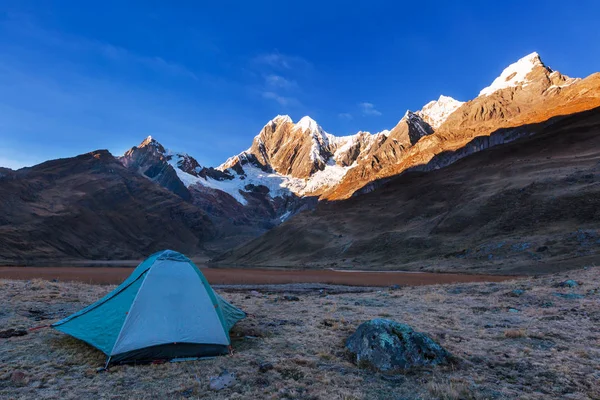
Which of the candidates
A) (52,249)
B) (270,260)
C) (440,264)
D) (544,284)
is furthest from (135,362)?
(52,249)

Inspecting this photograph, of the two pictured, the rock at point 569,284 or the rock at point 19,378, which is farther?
the rock at point 569,284

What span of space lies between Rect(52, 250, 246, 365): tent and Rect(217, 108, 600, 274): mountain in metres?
40.3

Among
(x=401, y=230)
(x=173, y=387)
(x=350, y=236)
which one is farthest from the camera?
(x=350, y=236)

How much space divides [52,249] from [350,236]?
114m

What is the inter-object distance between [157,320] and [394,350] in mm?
6431

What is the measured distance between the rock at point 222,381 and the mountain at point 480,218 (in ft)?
135

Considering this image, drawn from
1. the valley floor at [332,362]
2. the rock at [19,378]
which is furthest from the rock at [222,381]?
the rock at [19,378]

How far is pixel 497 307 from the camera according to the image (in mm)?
16625

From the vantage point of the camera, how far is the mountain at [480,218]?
50.0 metres

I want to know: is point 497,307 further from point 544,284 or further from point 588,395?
point 588,395

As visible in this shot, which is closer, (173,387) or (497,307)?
(173,387)

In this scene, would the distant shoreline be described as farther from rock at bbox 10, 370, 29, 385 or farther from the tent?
rock at bbox 10, 370, 29, 385

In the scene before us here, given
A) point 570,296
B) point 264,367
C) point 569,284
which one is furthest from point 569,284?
point 264,367

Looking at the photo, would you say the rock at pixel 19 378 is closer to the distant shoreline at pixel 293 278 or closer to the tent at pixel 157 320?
the tent at pixel 157 320
